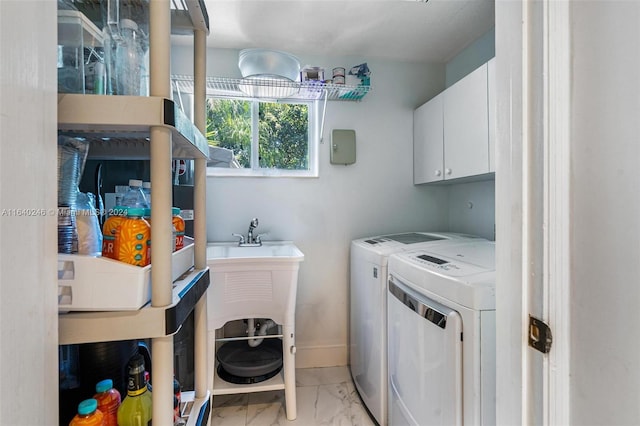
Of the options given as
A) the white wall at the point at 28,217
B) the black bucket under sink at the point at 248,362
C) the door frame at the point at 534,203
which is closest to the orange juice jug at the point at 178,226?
the white wall at the point at 28,217

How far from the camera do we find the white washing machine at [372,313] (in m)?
1.56

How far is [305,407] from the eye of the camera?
1783 mm

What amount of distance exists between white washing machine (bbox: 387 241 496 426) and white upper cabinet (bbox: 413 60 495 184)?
20.1 inches

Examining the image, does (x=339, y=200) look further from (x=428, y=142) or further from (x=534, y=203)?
(x=534, y=203)

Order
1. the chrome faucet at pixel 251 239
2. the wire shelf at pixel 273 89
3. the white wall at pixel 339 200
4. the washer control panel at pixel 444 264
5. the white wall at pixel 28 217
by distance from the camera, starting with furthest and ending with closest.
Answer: the white wall at pixel 339 200 < the chrome faucet at pixel 251 239 < the wire shelf at pixel 273 89 < the washer control panel at pixel 444 264 < the white wall at pixel 28 217

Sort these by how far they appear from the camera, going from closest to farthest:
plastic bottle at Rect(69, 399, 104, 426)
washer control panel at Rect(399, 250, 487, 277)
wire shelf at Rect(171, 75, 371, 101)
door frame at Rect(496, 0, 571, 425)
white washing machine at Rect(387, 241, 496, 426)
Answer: door frame at Rect(496, 0, 571, 425) < plastic bottle at Rect(69, 399, 104, 426) < white washing machine at Rect(387, 241, 496, 426) < washer control panel at Rect(399, 250, 487, 277) < wire shelf at Rect(171, 75, 371, 101)

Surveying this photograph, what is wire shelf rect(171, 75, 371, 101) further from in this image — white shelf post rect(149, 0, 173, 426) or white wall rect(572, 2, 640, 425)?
white wall rect(572, 2, 640, 425)

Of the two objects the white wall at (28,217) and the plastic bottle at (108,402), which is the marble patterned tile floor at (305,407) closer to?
the plastic bottle at (108,402)

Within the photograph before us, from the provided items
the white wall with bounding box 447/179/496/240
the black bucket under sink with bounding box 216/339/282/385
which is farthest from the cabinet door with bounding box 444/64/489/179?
the black bucket under sink with bounding box 216/339/282/385

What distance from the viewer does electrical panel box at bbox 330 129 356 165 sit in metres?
2.23

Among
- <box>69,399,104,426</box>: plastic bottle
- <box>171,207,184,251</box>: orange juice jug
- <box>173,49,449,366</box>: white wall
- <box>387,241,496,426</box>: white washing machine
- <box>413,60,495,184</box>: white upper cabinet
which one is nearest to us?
<box>69,399,104,426</box>: plastic bottle

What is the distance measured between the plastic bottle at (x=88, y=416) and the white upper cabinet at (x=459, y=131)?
1673mm

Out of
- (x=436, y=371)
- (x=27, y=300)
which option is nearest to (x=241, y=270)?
(x=436, y=371)

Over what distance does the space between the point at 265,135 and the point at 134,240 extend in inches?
73.8
